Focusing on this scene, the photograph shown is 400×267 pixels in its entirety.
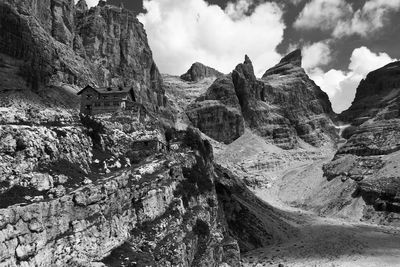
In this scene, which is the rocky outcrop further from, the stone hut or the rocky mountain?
the stone hut

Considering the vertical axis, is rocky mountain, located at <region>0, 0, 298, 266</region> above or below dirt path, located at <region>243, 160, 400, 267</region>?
above

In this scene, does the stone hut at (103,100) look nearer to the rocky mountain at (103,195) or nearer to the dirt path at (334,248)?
the rocky mountain at (103,195)

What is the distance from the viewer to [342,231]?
13062 centimetres

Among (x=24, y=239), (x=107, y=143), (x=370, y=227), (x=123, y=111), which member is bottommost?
(x=370, y=227)

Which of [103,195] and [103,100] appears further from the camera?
[103,100]

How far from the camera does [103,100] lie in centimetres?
7969

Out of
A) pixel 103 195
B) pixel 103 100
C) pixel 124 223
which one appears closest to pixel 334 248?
pixel 103 100

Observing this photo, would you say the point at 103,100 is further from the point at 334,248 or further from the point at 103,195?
the point at 334,248

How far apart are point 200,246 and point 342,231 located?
274ft

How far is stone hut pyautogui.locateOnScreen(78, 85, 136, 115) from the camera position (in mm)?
77812

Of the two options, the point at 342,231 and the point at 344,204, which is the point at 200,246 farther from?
the point at 344,204

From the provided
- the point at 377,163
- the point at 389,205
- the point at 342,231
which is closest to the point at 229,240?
the point at 342,231

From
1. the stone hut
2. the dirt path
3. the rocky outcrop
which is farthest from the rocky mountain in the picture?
the dirt path

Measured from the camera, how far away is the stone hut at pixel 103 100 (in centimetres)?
7781
